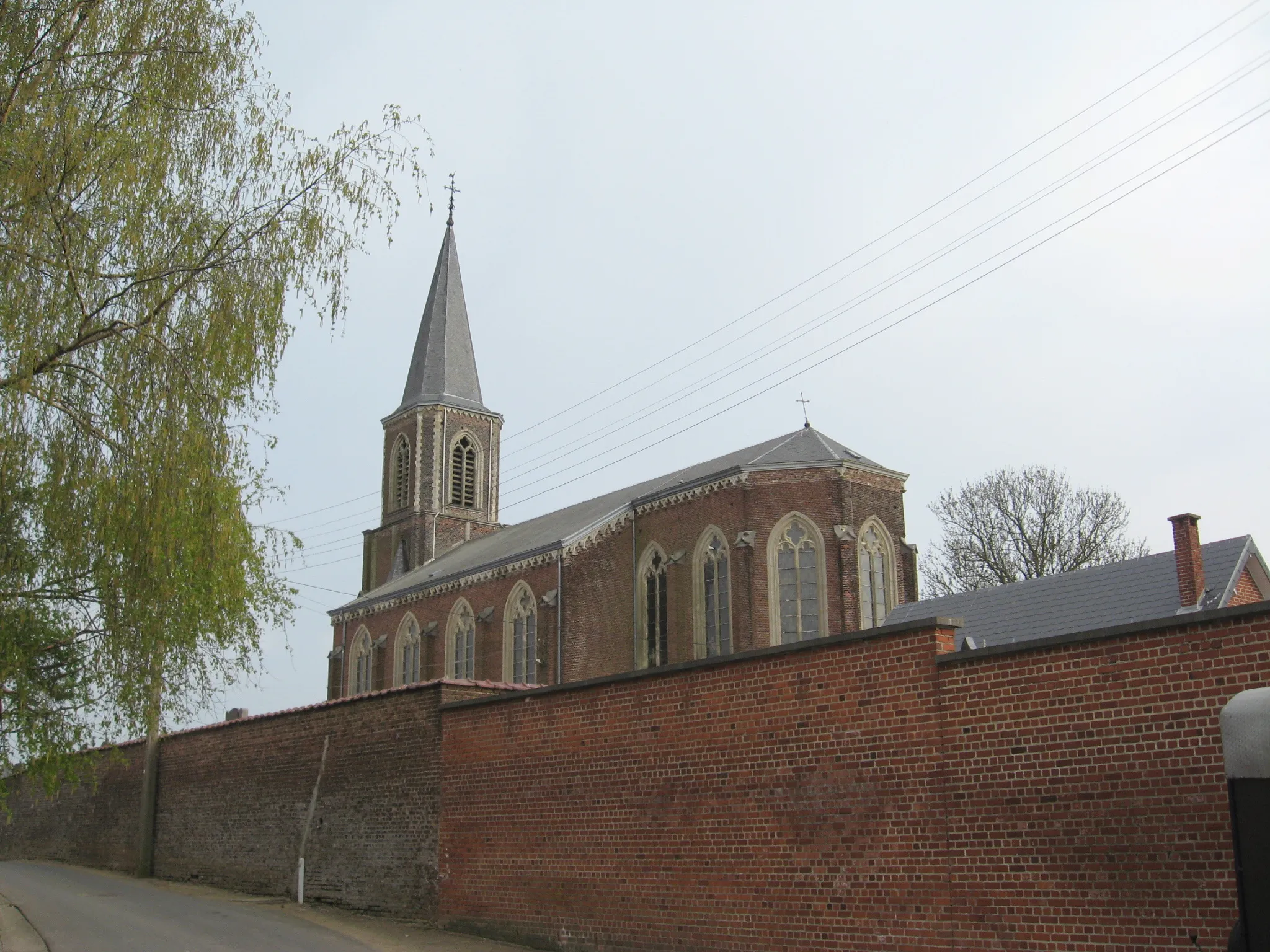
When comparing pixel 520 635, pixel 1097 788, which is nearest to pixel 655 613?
pixel 520 635

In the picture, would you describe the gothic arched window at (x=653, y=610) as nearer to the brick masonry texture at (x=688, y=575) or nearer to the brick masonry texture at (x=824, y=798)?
the brick masonry texture at (x=688, y=575)

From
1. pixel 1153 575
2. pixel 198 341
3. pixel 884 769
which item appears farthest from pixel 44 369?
pixel 1153 575

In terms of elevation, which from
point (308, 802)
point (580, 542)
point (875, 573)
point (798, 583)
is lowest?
point (308, 802)

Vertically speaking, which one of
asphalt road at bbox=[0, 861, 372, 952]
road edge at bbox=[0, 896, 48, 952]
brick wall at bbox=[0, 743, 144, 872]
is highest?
brick wall at bbox=[0, 743, 144, 872]

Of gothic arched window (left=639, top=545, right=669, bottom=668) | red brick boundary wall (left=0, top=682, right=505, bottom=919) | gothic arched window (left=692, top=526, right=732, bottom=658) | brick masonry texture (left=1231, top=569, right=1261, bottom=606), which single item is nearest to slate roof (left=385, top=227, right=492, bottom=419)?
gothic arched window (left=639, top=545, right=669, bottom=668)

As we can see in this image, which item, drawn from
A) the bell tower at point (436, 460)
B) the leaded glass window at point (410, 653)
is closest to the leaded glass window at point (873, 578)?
the leaded glass window at point (410, 653)

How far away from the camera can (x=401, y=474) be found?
5003 cm

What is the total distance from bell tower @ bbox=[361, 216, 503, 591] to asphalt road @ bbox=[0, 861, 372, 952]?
27.0 meters

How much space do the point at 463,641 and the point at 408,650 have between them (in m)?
3.98

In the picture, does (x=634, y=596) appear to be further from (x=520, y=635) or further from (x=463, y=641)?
(x=463, y=641)

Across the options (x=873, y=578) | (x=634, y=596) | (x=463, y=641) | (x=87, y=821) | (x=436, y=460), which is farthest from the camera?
(x=436, y=460)

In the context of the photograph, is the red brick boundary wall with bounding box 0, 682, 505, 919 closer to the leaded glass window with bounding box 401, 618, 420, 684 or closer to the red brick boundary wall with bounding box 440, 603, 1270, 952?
the red brick boundary wall with bounding box 440, 603, 1270, 952

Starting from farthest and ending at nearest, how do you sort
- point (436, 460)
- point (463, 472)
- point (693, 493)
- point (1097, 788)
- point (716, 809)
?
point (463, 472) < point (436, 460) < point (693, 493) < point (716, 809) < point (1097, 788)

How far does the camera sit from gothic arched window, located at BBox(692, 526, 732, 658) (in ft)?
102
